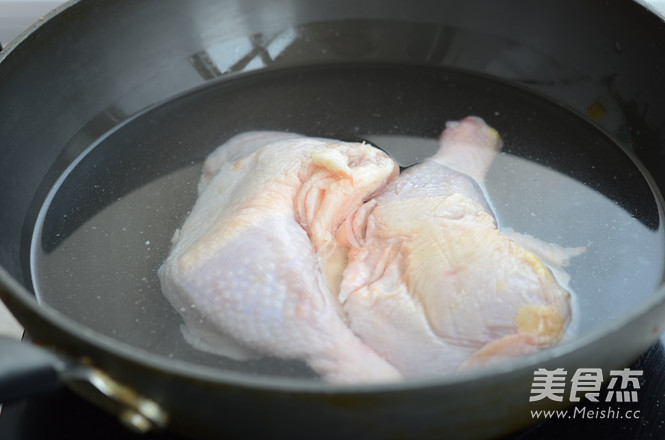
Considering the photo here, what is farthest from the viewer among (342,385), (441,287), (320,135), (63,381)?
(320,135)

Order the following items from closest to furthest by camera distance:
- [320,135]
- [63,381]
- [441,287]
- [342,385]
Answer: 1. [342,385]
2. [63,381]
3. [441,287]
4. [320,135]

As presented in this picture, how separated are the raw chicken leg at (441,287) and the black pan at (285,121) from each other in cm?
10

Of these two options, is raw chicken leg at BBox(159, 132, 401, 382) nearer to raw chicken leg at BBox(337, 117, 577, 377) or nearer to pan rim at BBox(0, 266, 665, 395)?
raw chicken leg at BBox(337, 117, 577, 377)

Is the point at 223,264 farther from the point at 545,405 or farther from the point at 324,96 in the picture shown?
the point at 324,96

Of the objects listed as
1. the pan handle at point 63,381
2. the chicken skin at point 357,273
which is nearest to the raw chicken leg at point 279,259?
the chicken skin at point 357,273

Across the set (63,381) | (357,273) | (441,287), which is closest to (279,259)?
(357,273)

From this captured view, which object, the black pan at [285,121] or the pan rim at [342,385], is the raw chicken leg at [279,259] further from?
the pan rim at [342,385]

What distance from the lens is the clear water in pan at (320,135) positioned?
3.98ft

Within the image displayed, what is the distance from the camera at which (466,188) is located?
132 cm

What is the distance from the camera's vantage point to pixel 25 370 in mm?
775

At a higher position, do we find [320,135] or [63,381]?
[320,135]

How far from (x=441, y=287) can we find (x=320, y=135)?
1.91 feet

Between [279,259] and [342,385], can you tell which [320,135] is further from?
[342,385]

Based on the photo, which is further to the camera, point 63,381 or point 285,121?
point 285,121
